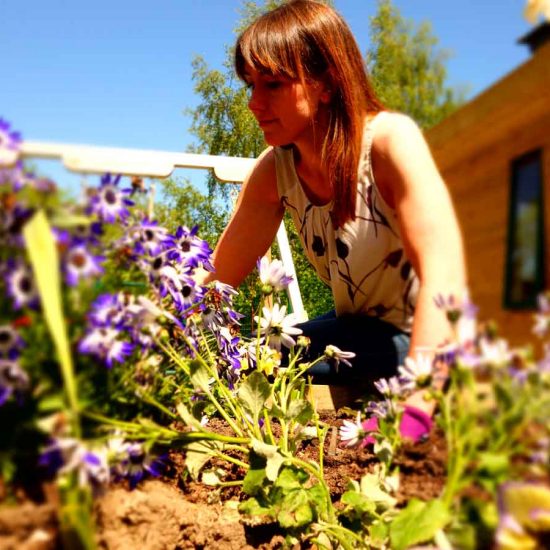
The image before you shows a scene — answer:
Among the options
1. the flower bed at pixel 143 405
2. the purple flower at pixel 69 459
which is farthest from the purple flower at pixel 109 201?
the purple flower at pixel 69 459

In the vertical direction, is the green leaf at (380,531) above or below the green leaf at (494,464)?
below

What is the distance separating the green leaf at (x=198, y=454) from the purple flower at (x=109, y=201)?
0.45 metres

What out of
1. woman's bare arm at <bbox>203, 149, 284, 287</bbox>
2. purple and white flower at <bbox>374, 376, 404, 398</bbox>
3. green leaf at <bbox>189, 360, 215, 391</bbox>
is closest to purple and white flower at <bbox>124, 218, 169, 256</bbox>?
green leaf at <bbox>189, 360, 215, 391</bbox>

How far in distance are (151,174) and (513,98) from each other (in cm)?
61

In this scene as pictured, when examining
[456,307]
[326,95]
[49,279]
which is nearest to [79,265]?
[49,279]

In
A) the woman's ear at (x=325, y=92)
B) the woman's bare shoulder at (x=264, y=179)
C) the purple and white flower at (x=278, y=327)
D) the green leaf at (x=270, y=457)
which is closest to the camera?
the green leaf at (x=270, y=457)

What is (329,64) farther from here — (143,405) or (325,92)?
(143,405)

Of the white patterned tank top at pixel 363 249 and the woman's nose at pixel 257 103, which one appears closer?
the white patterned tank top at pixel 363 249

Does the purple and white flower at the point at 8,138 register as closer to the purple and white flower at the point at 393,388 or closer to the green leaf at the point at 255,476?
the purple and white flower at the point at 393,388

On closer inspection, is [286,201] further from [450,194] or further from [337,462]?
[450,194]

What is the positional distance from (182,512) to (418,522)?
47 cm

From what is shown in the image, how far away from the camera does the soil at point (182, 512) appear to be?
1.72ft

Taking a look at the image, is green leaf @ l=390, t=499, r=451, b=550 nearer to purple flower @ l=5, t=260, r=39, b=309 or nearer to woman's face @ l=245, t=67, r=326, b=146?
purple flower @ l=5, t=260, r=39, b=309

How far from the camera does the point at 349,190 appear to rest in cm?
106
